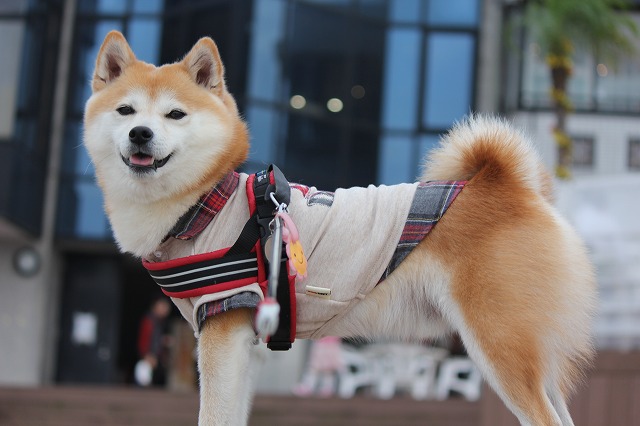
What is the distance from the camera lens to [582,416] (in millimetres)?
6387

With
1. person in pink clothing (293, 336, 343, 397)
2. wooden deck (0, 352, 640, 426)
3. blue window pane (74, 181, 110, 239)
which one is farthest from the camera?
blue window pane (74, 181, 110, 239)

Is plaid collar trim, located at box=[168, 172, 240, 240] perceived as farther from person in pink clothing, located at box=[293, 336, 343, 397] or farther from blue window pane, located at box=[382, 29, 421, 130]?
blue window pane, located at box=[382, 29, 421, 130]

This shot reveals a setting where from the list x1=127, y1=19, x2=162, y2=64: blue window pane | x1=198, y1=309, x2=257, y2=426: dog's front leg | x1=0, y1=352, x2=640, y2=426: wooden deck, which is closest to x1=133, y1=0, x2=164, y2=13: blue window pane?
x1=127, y1=19, x2=162, y2=64: blue window pane

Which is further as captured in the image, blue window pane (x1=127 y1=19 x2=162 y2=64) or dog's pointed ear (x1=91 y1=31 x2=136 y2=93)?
blue window pane (x1=127 y1=19 x2=162 y2=64)

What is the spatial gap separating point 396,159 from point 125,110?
15.2 metres

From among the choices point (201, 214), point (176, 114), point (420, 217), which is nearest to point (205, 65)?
point (176, 114)

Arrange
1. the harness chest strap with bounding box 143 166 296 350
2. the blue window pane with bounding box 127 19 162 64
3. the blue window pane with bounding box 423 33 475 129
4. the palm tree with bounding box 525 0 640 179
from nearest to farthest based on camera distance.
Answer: the harness chest strap with bounding box 143 166 296 350
the palm tree with bounding box 525 0 640 179
the blue window pane with bounding box 127 19 162 64
the blue window pane with bounding box 423 33 475 129

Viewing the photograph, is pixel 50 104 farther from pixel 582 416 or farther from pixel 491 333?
pixel 491 333

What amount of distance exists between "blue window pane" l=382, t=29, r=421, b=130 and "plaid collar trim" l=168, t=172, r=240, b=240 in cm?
1525

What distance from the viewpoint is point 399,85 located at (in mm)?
19016

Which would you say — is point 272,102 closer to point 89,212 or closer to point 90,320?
point 89,212

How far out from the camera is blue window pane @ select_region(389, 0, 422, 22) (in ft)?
62.8

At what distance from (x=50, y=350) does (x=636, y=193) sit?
44.2 feet

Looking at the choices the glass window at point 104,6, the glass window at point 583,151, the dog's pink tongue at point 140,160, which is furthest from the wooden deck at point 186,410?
the glass window at point 104,6
